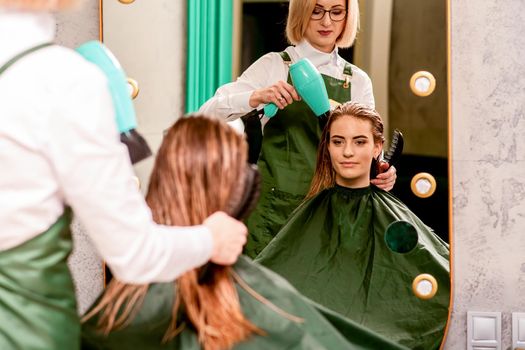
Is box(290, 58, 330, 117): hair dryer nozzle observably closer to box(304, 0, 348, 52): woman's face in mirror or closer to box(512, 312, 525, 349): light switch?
box(304, 0, 348, 52): woman's face in mirror

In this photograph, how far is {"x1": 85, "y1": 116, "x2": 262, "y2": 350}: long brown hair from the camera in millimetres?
1433

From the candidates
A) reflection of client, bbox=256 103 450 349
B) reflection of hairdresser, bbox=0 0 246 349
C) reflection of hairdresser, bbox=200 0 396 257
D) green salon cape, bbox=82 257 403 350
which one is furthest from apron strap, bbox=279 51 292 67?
reflection of hairdresser, bbox=0 0 246 349

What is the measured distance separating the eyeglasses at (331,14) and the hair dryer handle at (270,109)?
245 millimetres

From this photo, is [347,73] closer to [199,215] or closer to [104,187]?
[199,215]

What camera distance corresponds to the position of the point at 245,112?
1927mm

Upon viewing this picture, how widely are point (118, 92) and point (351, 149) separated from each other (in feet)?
2.23

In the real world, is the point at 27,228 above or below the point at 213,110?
below

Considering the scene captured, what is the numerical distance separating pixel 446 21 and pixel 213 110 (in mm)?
671

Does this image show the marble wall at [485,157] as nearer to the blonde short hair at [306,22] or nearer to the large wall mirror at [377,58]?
the large wall mirror at [377,58]

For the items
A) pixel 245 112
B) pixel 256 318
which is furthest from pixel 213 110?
pixel 256 318

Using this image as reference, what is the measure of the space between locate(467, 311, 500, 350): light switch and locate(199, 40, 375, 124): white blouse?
762 millimetres

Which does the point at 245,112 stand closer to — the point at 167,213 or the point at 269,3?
the point at 269,3

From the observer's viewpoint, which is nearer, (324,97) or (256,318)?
(256,318)

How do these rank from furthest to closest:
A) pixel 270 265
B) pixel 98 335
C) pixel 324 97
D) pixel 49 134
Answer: pixel 270 265 → pixel 324 97 → pixel 98 335 → pixel 49 134
